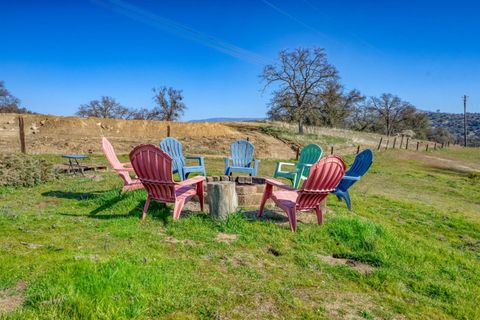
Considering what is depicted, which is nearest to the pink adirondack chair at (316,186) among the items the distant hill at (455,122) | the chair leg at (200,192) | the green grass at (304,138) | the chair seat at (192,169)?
the chair leg at (200,192)

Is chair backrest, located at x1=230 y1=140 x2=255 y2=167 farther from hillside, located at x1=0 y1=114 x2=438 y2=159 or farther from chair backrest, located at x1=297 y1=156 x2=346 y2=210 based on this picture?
hillside, located at x1=0 y1=114 x2=438 y2=159

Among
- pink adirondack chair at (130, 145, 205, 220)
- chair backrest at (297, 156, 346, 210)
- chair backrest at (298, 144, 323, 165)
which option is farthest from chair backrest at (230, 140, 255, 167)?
chair backrest at (297, 156, 346, 210)

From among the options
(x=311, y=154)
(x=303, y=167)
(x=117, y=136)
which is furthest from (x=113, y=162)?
(x=117, y=136)

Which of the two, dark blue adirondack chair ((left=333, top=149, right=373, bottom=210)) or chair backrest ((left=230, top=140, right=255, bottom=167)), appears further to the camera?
chair backrest ((left=230, top=140, right=255, bottom=167))

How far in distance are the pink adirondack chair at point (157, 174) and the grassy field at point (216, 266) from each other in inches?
10.4

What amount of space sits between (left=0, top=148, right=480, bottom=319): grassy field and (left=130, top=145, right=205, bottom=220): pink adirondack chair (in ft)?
0.86

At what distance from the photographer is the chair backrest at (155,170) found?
13.1 ft

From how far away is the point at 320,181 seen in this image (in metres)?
3.99

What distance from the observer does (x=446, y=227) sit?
559 cm

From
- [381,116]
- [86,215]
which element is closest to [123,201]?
Answer: [86,215]

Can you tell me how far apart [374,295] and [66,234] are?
3.11 metres

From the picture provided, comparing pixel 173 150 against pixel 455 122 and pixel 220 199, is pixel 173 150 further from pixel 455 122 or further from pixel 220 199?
pixel 455 122

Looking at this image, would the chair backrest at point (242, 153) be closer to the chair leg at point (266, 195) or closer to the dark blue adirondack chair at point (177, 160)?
the dark blue adirondack chair at point (177, 160)

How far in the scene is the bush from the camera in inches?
249
